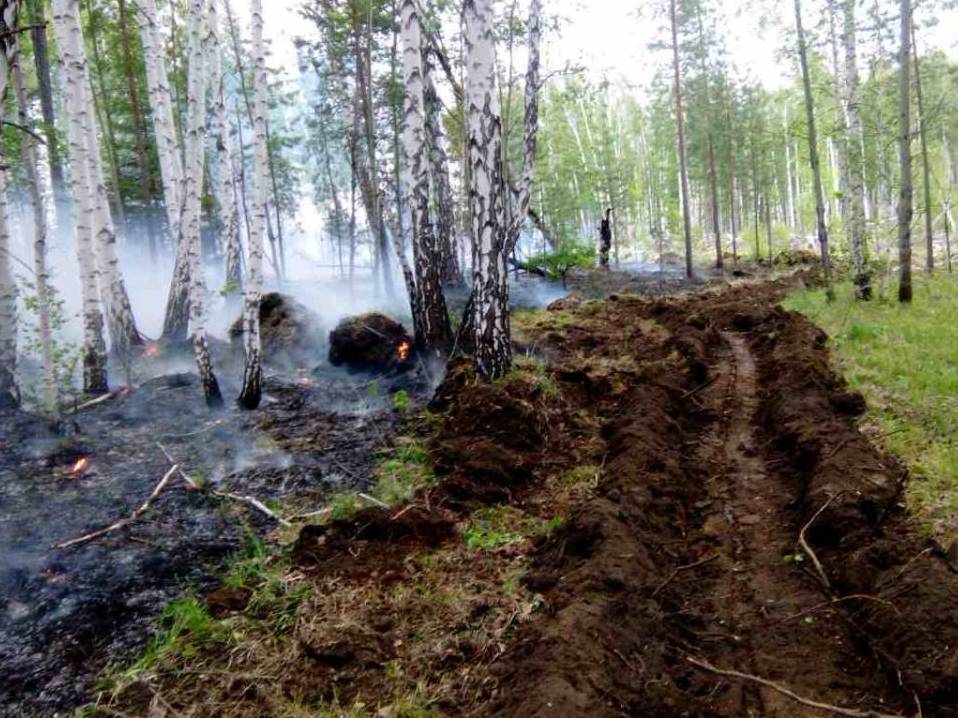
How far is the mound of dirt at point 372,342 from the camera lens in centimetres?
1130

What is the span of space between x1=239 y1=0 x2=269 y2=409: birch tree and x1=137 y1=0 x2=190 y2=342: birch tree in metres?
2.79

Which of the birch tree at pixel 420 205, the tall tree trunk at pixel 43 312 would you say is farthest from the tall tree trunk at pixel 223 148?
the birch tree at pixel 420 205

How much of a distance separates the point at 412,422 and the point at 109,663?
4.86m

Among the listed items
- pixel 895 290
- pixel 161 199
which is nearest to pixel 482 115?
pixel 895 290

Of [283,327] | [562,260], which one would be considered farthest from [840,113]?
[283,327]

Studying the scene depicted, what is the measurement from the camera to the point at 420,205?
1013 cm

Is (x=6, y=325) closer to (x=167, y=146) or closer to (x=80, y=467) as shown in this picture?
(x=80, y=467)

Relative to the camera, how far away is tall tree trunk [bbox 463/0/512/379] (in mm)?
7734

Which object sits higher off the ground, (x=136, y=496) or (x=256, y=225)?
(x=256, y=225)

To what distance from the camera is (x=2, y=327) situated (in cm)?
907

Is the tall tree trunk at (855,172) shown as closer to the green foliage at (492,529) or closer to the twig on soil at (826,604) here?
the green foliage at (492,529)

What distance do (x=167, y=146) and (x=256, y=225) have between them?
616 cm

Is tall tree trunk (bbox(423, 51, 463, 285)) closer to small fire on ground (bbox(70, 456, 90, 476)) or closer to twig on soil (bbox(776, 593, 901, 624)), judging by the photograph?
small fire on ground (bbox(70, 456, 90, 476))

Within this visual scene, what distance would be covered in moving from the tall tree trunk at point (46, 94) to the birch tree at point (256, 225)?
2.46 meters
